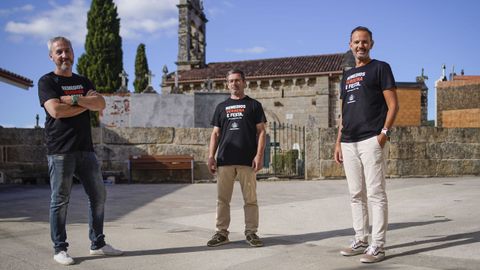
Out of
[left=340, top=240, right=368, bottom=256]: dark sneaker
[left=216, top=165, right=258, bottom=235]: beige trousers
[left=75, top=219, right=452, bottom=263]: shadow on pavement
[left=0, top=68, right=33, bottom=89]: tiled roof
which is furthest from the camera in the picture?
[left=0, top=68, right=33, bottom=89]: tiled roof

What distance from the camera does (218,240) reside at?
175 inches

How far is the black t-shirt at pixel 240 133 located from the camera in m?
4.62

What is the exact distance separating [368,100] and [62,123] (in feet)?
8.74

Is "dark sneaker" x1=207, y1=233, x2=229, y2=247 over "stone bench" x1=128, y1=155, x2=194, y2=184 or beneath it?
beneath

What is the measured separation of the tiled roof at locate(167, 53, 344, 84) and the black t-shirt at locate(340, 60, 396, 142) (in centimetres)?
2880

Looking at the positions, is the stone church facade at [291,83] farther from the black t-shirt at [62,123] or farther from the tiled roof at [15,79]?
the black t-shirt at [62,123]

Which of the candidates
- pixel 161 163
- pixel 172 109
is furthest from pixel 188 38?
pixel 161 163

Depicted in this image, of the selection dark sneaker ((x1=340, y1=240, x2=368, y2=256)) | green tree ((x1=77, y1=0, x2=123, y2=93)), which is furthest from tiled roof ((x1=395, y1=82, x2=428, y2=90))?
green tree ((x1=77, y1=0, x2=123, y2=93))

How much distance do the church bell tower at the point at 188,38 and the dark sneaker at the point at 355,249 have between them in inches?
1467

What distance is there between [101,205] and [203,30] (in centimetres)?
4178

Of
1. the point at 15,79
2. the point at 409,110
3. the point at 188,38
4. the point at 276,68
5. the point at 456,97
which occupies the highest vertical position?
the point at 188,38

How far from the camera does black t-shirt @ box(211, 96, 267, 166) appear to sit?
4.62 m

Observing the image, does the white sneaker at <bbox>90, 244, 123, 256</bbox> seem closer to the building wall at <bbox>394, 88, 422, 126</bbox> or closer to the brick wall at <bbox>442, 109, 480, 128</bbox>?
the brick wall at <bbox>442, 109, 480, 128</bbox>

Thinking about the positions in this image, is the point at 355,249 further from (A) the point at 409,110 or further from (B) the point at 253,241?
(A) the point at 409,110
